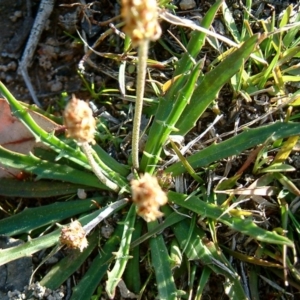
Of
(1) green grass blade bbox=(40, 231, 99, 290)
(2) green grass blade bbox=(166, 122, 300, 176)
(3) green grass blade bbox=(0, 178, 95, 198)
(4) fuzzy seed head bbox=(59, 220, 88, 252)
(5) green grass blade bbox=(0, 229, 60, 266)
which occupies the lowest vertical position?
(1) green grass blade bbox=(40, 231, 99, 290)

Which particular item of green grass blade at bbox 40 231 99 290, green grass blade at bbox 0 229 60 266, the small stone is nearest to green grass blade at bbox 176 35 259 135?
the small stone

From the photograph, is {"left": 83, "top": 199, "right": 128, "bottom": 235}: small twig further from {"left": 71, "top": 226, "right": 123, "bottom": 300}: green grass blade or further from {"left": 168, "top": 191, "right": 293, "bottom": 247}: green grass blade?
{"left": 168, "top": 191, "right": 293, "bottom": 247}: green grass blade

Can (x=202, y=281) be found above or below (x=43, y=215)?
below

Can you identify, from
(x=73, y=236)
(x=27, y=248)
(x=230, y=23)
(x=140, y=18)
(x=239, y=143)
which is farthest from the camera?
(x=230, y=23)

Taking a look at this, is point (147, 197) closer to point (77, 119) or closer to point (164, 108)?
point (77, 119)

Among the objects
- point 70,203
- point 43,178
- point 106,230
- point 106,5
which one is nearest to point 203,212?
point 106,230

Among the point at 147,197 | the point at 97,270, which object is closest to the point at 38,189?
the point at 97,270
